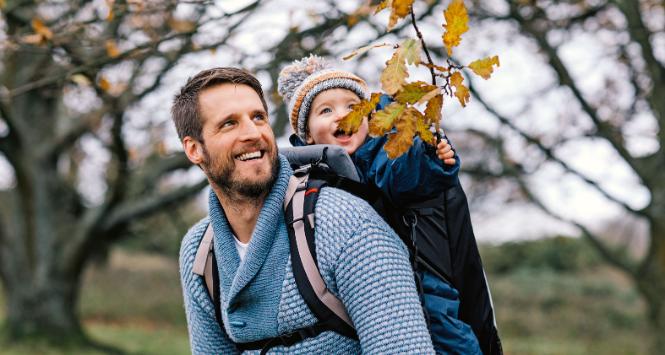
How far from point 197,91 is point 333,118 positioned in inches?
20.7

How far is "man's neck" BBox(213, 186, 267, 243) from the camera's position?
2236mm

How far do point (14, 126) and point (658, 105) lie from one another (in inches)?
321

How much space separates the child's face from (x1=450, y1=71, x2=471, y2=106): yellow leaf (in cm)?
73

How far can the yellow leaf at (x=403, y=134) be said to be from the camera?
1890mm

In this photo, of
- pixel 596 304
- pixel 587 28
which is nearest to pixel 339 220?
pixel 587 28

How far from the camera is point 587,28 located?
916cm

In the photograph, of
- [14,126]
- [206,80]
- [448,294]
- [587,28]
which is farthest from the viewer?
[14,126]

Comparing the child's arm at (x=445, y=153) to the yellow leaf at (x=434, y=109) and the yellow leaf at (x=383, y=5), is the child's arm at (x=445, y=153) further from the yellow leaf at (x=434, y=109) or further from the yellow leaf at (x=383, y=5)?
the yellow leaf at (x=383, y=5)

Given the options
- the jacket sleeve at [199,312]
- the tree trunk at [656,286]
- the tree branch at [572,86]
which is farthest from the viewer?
the tree trunk at [656,286]

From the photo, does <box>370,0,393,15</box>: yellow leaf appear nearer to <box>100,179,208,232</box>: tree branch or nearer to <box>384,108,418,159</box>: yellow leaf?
<box>384,108,418,159</box>: yellow leaf

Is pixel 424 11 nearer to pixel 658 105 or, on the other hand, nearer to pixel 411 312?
pixel 658 105

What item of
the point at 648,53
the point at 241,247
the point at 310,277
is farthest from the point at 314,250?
the point at 648,53

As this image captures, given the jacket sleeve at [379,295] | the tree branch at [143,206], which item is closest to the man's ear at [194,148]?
the jacket sleeve at [379,295]

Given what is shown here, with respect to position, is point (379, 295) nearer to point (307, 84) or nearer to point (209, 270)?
point (209, 270)
